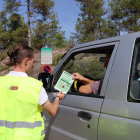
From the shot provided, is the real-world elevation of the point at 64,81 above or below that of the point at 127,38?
below

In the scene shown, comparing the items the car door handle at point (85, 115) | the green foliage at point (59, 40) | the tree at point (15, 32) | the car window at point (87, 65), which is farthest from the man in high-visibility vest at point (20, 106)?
the green foliage at point (59, 40)

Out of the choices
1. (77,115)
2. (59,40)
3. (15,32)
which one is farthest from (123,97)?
(59,40)

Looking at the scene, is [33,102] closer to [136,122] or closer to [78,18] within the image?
[136,122]

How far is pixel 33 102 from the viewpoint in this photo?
1.56 meters

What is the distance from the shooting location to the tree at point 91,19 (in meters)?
23.4

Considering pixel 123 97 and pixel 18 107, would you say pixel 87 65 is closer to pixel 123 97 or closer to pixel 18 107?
pixel 123 97

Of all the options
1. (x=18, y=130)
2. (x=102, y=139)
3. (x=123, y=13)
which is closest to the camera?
(x=18, y=130)

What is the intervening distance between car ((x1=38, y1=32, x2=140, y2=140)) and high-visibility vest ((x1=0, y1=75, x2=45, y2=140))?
656mm

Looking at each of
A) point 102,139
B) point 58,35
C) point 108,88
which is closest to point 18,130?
point 102,139

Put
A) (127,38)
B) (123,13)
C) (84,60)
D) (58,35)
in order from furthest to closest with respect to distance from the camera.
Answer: (58,35) < (123,13) < (84,60) < (127,38)

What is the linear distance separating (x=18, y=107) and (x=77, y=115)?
0.83 meters

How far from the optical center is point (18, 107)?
1548 mm

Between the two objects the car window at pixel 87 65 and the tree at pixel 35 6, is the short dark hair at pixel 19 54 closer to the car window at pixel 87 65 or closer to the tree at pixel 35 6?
the car window at pixel 87 65

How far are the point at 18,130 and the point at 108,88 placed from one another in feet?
3.28
